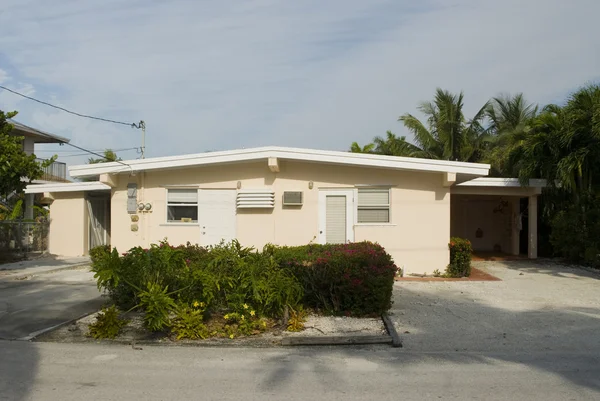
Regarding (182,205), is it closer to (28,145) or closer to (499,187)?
(499,187)

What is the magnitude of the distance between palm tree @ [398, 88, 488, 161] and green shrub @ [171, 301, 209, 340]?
2003 cm

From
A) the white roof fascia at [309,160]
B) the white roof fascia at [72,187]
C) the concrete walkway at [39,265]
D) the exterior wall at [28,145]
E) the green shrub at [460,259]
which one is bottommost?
the concrete walkway at [39,265]

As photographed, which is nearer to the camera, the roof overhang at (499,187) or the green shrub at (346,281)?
the green shrub at (346,281)

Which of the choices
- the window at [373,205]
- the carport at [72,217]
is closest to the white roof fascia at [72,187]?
the carport at [72,217]

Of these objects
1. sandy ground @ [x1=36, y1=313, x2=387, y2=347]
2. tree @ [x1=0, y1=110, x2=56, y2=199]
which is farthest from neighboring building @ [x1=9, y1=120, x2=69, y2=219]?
sandy ground @ [x1=36, y1=313, x2=387, y2=347]

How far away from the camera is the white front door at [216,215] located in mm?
13438

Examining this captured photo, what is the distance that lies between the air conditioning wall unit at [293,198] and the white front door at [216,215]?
55.0 inches

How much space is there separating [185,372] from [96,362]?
1.21m

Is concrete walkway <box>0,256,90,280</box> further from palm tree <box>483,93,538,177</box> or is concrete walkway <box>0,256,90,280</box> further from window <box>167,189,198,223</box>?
palm tree <box>483,93,538,177</box>

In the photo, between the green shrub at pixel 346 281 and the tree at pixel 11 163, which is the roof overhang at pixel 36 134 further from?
the green shrub at pixel 346 281

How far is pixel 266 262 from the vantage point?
324 inches

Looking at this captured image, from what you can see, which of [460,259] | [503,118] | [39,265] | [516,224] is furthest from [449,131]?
[39,265]

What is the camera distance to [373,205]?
13094 mm

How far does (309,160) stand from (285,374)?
768cm
